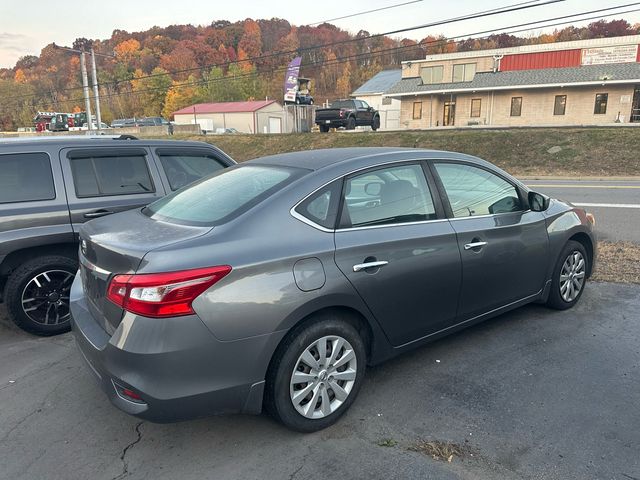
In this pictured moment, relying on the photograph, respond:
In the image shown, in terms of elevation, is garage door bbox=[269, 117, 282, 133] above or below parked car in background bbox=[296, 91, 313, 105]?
below

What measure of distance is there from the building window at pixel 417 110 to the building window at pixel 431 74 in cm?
213

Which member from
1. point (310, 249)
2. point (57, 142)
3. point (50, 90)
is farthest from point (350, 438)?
point (50, 90)

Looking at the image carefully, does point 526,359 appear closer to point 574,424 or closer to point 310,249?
point 574,424

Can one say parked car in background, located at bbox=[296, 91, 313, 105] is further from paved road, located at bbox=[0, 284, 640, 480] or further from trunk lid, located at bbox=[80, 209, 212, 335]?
trunk lid, located at bbox=[80, 209, 212, 335]

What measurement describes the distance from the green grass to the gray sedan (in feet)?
57.1

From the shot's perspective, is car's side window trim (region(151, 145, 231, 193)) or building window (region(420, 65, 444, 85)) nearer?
car's side window trim (region(151, 145, 231, 193))

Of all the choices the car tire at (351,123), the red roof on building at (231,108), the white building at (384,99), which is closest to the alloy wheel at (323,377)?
the car tire at (351,123)

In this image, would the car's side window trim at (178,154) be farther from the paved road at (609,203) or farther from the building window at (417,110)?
the building window at (417,110)

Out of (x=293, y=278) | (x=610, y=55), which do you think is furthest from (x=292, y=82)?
(x=293, y=278)

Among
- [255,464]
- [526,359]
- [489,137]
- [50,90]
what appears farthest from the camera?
[50,90]

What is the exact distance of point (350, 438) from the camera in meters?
2.78

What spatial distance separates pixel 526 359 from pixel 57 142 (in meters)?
4.58

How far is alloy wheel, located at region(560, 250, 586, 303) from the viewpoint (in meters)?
4.40

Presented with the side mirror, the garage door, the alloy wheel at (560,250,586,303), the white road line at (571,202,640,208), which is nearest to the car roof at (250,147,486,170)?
the side mirror
